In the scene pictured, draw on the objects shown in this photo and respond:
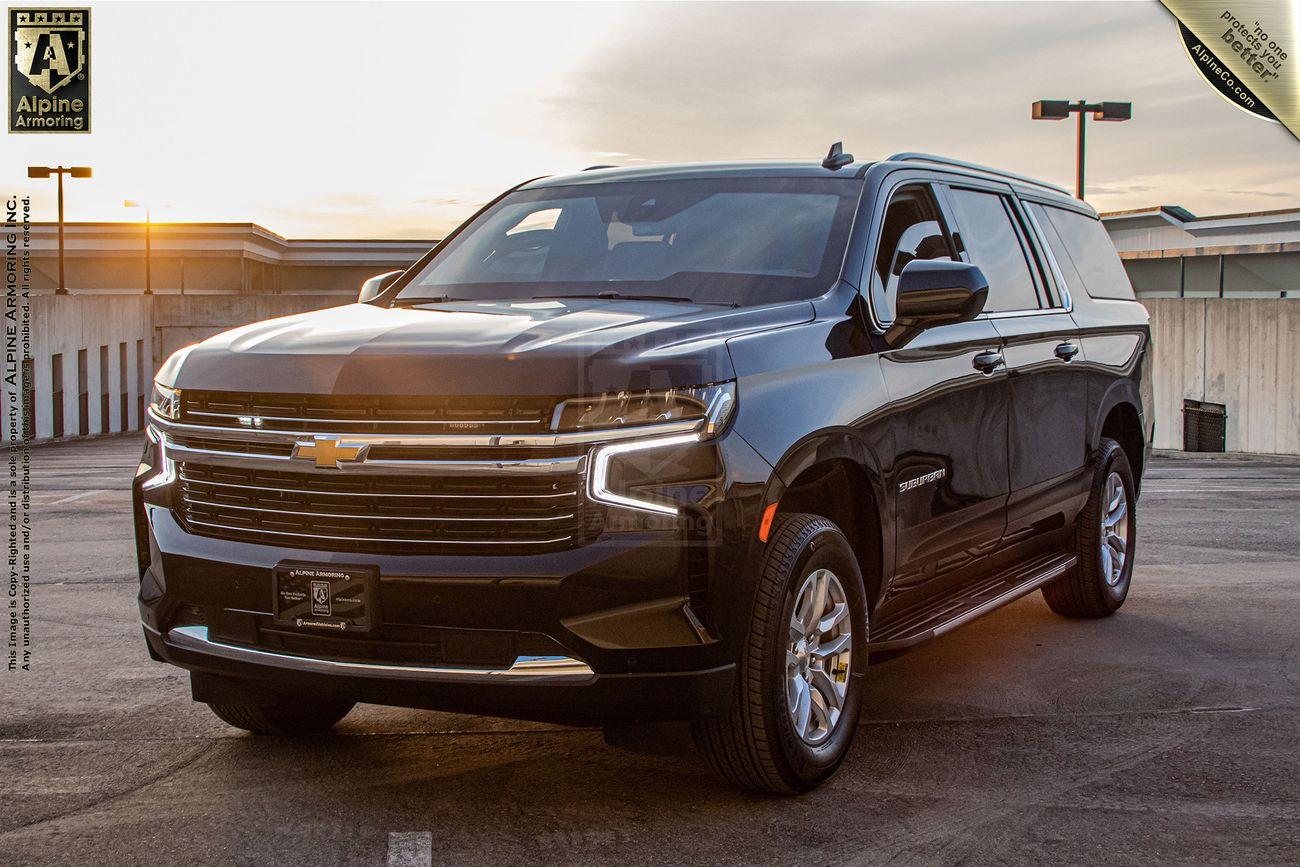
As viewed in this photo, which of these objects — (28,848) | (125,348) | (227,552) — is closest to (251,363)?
(227,552)

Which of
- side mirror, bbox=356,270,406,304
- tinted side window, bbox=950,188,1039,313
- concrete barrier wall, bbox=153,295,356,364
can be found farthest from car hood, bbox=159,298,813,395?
concrete barrier wall, bbox=153,295,356,364

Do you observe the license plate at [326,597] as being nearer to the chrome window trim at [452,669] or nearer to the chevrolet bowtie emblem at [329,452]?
the chrome window trim at [452,669]

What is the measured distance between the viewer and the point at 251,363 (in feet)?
14.1

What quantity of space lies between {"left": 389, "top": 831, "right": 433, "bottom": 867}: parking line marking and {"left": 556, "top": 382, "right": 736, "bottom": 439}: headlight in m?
1.20

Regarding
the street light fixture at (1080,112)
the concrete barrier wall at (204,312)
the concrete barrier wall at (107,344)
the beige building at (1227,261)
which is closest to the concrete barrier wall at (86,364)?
the concrete barrier wall at (107,344)

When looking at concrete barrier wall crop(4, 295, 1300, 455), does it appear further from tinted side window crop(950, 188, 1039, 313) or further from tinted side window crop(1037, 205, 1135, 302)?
tinted side window crop(950, 188, 1039, 313)

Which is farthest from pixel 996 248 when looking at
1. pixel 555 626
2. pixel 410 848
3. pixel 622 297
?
pixel 410 848

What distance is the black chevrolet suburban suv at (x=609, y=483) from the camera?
3.95m

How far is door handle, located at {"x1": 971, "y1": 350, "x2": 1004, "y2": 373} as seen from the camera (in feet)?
19.0

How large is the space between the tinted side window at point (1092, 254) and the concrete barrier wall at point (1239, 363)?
24756 millimetres

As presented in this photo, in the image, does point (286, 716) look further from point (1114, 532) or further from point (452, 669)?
point (1114, 532)

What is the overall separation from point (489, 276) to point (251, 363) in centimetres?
152

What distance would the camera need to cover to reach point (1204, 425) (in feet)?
110

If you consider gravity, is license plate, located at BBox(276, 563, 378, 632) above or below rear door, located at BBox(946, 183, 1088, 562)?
below
